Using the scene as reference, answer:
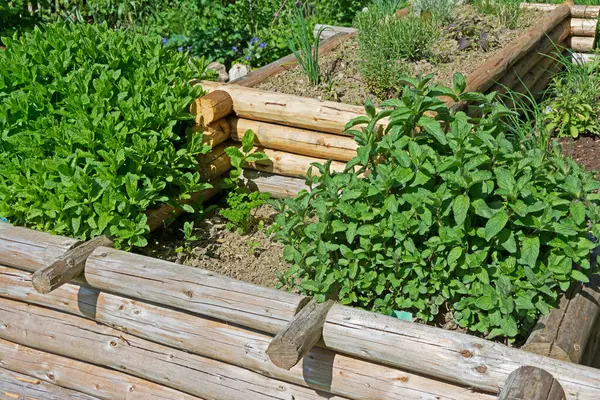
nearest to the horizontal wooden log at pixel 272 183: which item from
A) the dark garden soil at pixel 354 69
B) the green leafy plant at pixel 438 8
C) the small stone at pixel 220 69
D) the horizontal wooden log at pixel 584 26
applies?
the dark garden soil at pixel 354 69

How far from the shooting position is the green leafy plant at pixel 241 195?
4699 millimetres

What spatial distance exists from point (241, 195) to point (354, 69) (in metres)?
1.61

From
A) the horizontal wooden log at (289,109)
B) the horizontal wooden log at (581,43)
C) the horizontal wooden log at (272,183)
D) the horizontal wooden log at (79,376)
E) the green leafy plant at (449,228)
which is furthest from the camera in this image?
the horizontal wooden log at (581,43)

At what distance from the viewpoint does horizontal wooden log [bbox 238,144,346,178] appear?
4.93 meters

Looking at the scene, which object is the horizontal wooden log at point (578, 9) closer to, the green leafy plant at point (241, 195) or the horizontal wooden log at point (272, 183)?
the horizontal wooden log at point (272, 183)

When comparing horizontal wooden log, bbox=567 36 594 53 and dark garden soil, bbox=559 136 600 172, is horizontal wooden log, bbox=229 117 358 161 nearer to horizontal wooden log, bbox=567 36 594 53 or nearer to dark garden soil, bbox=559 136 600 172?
dark garden soil, bbox=559 136 600 172

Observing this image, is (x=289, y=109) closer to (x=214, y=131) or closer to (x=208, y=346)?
(x=214, y=131)

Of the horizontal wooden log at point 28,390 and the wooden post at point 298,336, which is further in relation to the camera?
the horizontal wooden log at point 28,390

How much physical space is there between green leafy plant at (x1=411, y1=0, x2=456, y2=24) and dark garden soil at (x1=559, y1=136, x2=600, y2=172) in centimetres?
153

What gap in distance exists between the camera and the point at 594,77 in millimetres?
6164

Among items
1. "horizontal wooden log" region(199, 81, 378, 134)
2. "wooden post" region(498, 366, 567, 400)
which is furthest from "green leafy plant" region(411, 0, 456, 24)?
"wooden post" region(498, 366, 567, 400)

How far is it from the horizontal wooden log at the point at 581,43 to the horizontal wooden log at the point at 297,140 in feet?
13.9

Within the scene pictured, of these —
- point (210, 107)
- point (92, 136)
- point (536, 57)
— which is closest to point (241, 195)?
point (210, 107)

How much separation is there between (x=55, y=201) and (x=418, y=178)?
1.88 metres
